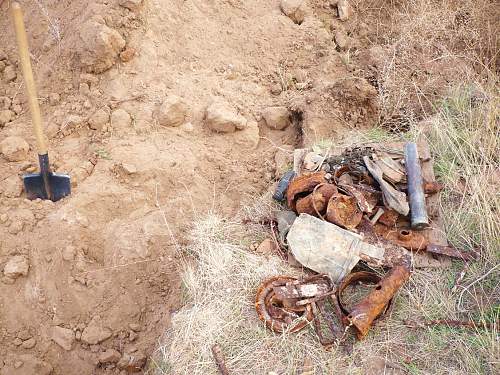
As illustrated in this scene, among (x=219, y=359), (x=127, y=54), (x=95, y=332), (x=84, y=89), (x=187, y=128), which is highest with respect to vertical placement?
(x=127, y=54)

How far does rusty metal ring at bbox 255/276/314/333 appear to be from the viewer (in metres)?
3.21

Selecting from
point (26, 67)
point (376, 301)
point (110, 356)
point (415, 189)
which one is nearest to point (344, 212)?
point (415, 189)

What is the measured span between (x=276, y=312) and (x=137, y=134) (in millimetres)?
1974

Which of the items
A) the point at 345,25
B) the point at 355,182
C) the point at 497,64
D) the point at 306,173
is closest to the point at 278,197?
the point at 306,173

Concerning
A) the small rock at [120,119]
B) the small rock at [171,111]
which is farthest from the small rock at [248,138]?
the small rock at [120,119]

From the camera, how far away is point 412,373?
2.99 meters

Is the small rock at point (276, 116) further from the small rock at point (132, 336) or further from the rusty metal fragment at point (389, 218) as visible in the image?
the small rock at point (132, 336)

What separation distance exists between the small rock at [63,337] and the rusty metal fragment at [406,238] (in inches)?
86.9

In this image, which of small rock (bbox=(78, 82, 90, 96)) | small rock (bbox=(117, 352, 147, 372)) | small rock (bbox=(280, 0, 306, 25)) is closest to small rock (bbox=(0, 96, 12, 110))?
small rock (bbox=(78, 82, 90, 96))

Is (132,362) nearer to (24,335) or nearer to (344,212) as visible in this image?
(24,335)

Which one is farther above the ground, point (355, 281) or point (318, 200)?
point (318, 200)

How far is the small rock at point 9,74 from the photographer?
4.60 m

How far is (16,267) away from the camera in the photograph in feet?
11.6

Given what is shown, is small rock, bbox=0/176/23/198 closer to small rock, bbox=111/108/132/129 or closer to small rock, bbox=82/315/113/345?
small rock, bbox=111/108/132/129
